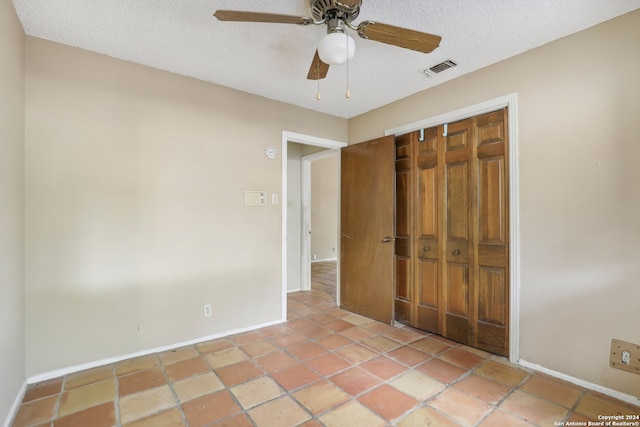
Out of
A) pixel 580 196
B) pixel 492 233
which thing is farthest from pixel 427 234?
pixel 580 196

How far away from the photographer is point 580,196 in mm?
2061

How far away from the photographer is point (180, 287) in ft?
8.84

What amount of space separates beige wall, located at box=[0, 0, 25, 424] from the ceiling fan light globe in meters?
1.76

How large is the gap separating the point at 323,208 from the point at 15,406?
5.87 meters

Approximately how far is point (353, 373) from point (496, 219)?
1743 mm

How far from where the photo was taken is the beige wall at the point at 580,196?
188 cm

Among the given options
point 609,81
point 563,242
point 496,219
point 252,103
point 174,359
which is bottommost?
point 174,359

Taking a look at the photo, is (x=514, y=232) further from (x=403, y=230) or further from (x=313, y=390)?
(x=313, y=390)

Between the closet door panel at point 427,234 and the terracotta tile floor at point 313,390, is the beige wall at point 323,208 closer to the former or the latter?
the closet door panel at point 427,234

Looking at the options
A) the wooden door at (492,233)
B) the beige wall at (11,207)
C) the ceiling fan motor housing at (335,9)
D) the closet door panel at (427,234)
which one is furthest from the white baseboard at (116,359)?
the ceiling fan motor housing at (335,9)

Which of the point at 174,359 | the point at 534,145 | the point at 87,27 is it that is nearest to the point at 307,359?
the point at 174,359

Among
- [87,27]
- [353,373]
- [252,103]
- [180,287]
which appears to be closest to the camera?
[87,27]

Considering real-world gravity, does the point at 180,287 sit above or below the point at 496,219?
below

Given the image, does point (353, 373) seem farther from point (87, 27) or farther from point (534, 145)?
point (87, 27)
